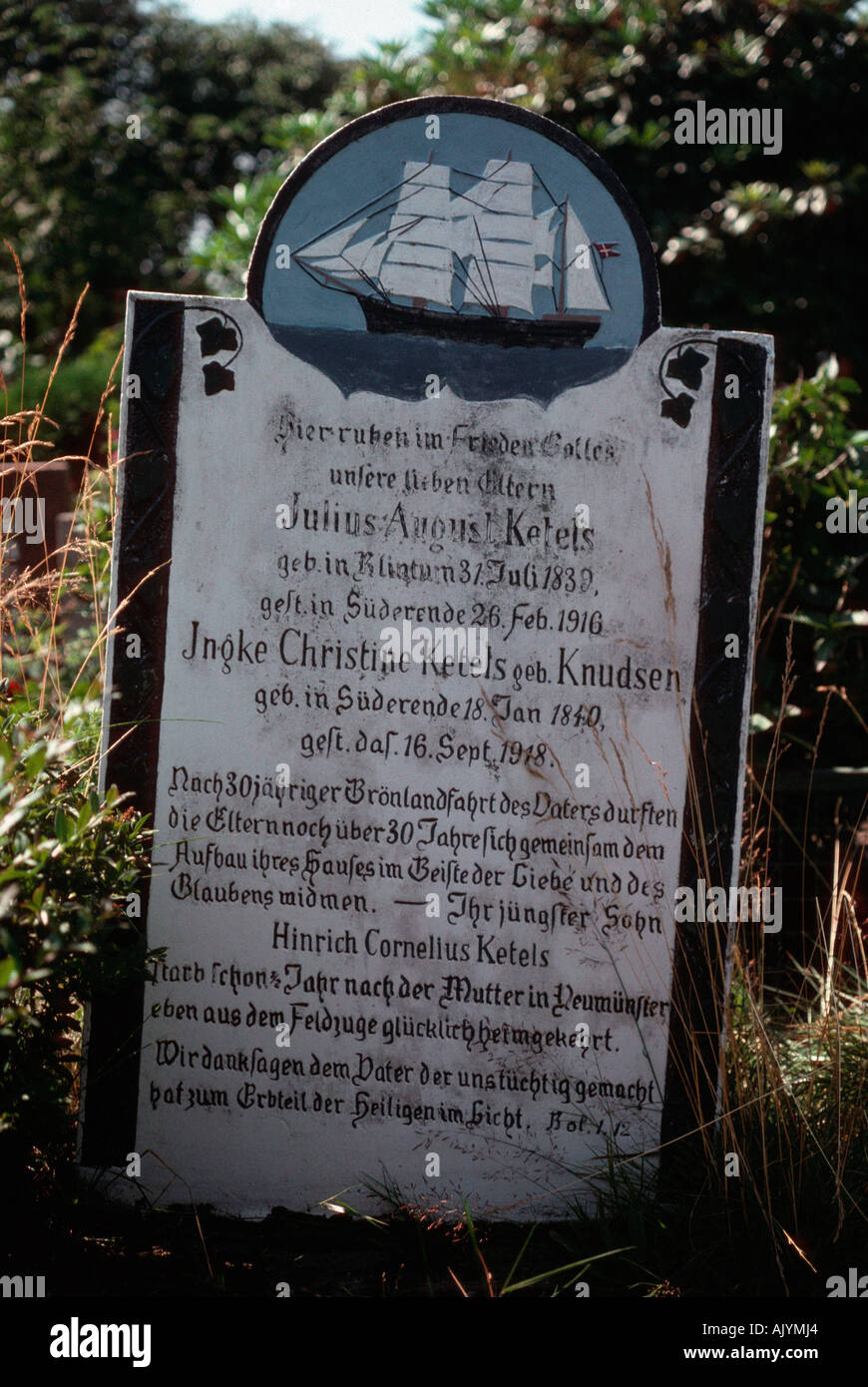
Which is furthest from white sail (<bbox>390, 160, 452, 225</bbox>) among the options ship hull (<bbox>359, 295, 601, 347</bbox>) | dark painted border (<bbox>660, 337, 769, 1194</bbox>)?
dark painted border (<bbox>660, 337, 769, 1194</bbox>)

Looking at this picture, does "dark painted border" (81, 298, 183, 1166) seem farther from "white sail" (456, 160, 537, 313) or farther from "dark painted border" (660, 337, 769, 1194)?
"dark painted border" (660, 337, 769, 1194)

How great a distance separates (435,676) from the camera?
2.79 metres

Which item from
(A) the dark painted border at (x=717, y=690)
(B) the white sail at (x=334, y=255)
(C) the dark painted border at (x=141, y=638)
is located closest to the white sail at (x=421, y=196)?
(B) the white sail at (x=334, y=255)

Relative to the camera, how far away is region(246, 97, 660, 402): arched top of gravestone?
276 centimetres

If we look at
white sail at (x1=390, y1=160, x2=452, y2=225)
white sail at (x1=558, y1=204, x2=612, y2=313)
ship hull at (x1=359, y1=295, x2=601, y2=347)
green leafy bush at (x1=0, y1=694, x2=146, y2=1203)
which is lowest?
green leafy bush at (x1=0, y1=694, x2=146, y2=1203)

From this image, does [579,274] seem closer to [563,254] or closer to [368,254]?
[563,254]

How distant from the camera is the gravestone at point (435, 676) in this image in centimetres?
276

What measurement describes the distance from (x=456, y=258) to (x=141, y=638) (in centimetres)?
130

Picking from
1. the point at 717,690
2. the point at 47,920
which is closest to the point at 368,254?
the point at 717,690

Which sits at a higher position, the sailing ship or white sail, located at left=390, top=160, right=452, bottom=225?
white sail, located at left=390, top=160, right=452, bottom=225

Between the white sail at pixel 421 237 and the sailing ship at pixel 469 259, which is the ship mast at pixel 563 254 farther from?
the white sail at pixel 421 237

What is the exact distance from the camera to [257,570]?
2777 mm

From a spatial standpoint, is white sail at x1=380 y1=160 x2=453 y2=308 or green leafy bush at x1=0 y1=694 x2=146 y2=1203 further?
white sail at x1=380 y1=160 x2=453 y2=308
